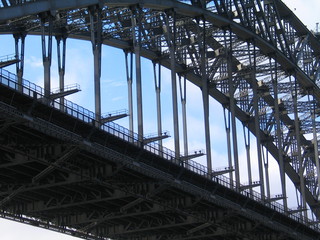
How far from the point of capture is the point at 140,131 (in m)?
72.1

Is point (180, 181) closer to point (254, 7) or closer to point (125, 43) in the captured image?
point (125, 43)

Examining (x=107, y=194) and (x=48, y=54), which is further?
(x=107, y=194)

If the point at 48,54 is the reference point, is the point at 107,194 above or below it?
below

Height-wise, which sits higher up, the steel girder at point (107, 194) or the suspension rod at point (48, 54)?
the suspension rod at point (48, 54)

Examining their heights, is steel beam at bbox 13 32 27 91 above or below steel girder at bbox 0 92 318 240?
above

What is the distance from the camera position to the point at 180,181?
7156 cm

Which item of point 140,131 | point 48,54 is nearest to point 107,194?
point 140,131

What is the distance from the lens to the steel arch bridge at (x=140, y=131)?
60.3 metres

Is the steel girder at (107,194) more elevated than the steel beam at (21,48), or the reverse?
the steel beam at (21,48)

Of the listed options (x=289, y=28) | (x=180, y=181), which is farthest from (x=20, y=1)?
(x=289, y=28)

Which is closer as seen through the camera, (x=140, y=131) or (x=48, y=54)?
(x=48, y=54)

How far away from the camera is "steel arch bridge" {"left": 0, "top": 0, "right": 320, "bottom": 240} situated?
6034 cm

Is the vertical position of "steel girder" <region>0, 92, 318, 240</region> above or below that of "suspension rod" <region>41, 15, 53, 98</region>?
below

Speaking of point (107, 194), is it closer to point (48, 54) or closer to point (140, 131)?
point (140, 131)
